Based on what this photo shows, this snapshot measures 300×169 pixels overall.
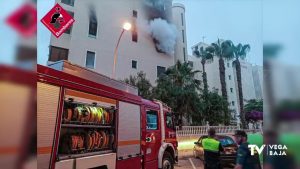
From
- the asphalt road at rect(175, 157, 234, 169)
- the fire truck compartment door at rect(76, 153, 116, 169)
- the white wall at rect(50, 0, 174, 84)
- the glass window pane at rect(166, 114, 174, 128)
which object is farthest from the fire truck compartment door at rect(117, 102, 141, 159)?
the asphalt road at rect(175, 157, 234, 169)

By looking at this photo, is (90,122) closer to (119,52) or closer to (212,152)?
(212,152)

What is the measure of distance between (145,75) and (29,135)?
9.39 m

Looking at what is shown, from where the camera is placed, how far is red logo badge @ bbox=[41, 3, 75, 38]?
41.6 inches

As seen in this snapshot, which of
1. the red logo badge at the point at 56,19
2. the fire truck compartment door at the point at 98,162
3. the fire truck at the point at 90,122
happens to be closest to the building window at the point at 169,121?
the fire truck at the point at 90,122

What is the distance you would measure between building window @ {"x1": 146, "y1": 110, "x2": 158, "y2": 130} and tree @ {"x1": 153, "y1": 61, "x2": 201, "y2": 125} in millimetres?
2181

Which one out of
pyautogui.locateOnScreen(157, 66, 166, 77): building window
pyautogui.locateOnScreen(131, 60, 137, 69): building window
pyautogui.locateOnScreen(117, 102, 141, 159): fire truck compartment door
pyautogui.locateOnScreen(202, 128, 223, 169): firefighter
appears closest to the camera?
pyautogui.locateOnScreen(117, 102, 141, 159): fire truck compartment door

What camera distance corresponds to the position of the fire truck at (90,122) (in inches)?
72.5

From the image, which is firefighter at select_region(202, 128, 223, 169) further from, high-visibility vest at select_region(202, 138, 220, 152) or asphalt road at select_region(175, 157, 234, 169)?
asphalt road at select_region(175, 157, 234, 169)

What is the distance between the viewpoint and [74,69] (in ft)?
7.82

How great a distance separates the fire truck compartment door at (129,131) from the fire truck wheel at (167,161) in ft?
3.86

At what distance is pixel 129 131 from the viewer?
3314 mm

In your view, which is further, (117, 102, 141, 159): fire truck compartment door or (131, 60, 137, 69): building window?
(131, 60, 137, 69): building window

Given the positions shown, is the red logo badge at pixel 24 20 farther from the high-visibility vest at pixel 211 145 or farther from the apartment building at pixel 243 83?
the high-visibility vest at pixel 211 145

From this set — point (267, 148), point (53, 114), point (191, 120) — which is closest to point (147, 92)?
point (191, 120)
